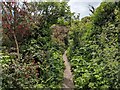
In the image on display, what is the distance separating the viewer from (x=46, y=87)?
285 cm

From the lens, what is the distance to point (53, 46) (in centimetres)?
377

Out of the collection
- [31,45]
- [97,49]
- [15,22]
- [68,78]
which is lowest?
[68,78]

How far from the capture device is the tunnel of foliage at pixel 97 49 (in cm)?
279

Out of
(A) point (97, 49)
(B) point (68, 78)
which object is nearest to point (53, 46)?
(B) point (68, 78)

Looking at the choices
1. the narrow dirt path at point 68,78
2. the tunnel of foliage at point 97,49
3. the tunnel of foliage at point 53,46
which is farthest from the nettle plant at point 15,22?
the tunnel of foliage at point 97,49

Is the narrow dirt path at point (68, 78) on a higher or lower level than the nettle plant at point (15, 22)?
lower

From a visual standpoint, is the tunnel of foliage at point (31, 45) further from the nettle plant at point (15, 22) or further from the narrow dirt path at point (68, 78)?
the narrow dirt path at point (68, 78)

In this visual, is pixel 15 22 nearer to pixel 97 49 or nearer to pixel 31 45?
pixel 31 45

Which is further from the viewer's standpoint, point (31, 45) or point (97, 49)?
point (31, 45)

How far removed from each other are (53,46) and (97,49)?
Result: 0.74m

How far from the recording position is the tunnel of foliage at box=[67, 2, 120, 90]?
279cm

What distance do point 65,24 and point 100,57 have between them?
4.65ft

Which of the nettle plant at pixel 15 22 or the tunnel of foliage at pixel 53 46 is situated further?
the nettle plant at pixel 15 22

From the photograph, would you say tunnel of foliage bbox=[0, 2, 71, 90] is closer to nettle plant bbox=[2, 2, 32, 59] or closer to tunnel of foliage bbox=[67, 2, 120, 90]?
nettle plant bbox=[2, 2, 32, 59]
